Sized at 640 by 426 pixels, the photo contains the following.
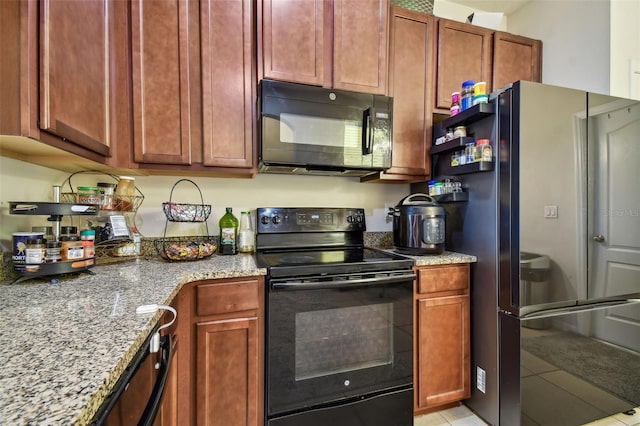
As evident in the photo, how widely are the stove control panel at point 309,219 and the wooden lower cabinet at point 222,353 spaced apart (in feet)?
1.67

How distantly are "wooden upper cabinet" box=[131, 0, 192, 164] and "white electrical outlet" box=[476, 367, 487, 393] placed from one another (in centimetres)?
194

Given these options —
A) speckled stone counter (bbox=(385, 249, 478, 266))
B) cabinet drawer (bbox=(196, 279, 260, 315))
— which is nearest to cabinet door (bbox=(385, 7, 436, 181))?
speckled stone counter (bbox=(385, 249, 478, 266))

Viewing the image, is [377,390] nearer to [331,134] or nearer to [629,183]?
[331,134]

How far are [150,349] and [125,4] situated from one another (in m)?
1.59

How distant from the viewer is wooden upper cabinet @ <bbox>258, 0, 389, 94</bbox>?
153 centimetres

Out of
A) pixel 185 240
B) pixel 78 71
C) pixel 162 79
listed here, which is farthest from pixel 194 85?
pixel 185 240

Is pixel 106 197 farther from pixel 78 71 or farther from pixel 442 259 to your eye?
pixel 442 259

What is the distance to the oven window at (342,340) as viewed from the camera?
51.4 inches

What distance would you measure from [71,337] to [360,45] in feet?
5.89

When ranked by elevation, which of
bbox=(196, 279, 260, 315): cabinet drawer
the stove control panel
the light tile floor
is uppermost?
the stove control panel

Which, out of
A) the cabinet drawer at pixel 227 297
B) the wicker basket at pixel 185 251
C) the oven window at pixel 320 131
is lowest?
the cabinet drawer at pixel 227 297

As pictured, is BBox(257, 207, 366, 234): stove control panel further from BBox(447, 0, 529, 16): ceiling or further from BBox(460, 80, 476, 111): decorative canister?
BBox(447, 0, 529, 16): ceiling

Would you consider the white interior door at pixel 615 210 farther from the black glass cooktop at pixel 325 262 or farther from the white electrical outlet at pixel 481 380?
the black glass cooktop at pixel 325 262

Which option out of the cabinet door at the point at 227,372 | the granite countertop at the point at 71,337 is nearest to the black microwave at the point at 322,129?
the granite countertop at the point at 71,337
